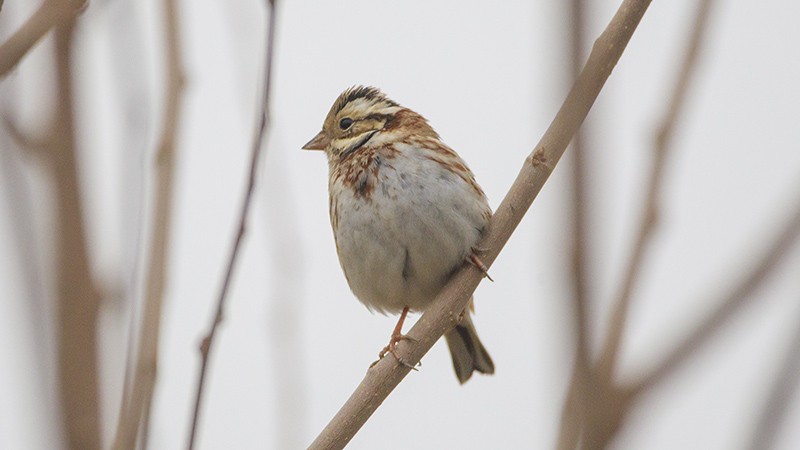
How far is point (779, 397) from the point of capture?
1622mm

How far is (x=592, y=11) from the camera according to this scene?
151 cm

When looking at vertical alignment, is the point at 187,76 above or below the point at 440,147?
above

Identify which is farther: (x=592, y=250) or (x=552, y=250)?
(x=552, y=250)

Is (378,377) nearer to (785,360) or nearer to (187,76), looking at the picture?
(187,76)

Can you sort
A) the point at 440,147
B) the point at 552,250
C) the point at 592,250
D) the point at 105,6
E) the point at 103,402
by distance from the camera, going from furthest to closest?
the point at 440,147 → the point at 105,6 → the point at 552,250 → the point at 103,402 → the point at 592,250

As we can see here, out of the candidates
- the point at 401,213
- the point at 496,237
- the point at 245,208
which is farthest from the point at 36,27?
the point at 401,213

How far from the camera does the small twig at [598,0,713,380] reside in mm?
1632

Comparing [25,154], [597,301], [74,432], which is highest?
[25,154]

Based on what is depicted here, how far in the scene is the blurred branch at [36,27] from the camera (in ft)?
5.59

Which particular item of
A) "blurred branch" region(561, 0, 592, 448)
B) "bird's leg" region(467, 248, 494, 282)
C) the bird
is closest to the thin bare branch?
"blurred branch" region(561, 0, 592, 448)

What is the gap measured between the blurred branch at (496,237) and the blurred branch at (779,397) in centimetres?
56

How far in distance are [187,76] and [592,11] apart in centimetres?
114

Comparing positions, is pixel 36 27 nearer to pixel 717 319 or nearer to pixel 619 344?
pixel 619 344

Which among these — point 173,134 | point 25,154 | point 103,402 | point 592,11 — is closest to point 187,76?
point 173,134
